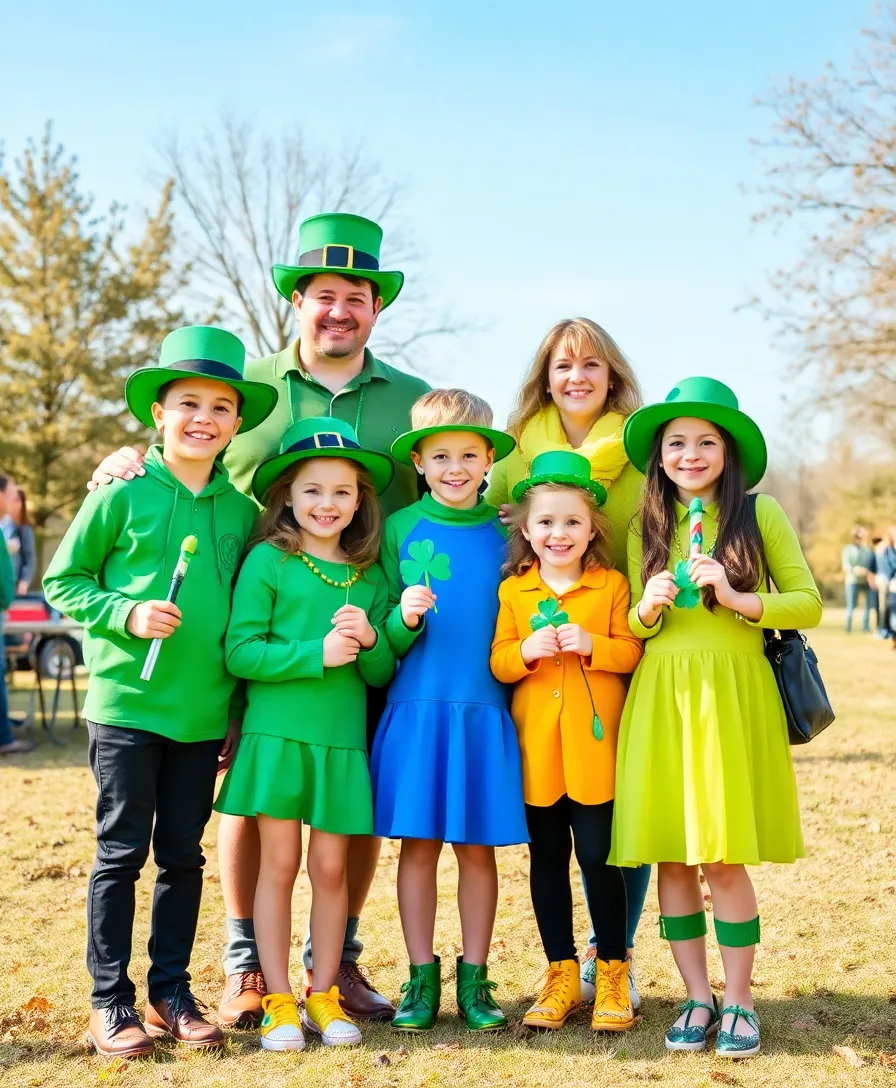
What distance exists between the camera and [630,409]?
442 cm

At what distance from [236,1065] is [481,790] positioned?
46.3 inches

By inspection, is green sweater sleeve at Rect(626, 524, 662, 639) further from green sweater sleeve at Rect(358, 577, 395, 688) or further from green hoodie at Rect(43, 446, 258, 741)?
green hoodie at Rect(43, 446, 258, 741)

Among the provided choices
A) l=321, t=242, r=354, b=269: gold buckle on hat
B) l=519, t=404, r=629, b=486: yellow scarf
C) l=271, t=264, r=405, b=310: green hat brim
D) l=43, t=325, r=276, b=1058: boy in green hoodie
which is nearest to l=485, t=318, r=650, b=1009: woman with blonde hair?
l=519, t=404, r=629, b=486: yellow scarf

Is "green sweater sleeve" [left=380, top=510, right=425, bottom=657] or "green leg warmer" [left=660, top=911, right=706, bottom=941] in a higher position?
"green sweater sleeve" [left=380, top=510, right=425, bottom=657]

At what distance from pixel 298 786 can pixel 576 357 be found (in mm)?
1957

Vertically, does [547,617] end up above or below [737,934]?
above

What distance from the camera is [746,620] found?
3723 mm

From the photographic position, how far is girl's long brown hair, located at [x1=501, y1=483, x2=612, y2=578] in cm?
402

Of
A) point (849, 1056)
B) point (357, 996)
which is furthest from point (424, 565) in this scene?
point (849, 1056)

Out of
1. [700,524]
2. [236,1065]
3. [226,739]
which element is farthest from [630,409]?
[236,1065]

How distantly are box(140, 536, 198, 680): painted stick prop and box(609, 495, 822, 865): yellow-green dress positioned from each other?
1.53 meters

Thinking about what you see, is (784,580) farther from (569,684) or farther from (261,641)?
(261,641)

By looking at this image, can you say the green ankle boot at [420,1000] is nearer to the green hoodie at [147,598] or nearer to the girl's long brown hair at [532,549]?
the green hoodie at [147,598]

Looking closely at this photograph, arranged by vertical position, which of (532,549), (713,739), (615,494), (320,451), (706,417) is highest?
(706,417)
